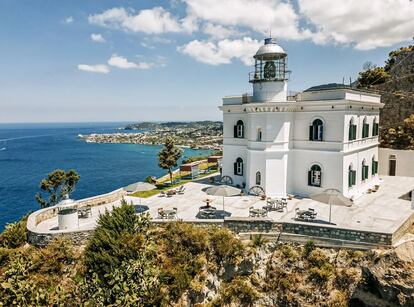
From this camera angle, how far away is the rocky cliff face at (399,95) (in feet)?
115

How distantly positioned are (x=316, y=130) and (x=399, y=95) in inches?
902

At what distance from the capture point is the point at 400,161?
28.4m


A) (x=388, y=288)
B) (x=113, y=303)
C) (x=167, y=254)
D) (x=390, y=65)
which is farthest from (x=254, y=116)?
(x=390, y=65)

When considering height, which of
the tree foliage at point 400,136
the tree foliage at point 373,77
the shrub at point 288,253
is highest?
the tree foliage at point 373,77

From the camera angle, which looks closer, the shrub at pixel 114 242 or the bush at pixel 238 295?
the shrub at pixel 114 242

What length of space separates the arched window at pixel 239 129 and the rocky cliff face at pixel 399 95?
22.6 meters

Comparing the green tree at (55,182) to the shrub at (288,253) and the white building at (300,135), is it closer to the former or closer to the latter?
the white building at (300,135)

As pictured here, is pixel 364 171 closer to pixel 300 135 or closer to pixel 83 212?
pixel 300 135

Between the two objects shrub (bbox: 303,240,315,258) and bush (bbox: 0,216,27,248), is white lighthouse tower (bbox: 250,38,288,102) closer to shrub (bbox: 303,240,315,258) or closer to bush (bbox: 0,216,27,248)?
shrub (bbox: 303,240,315,258)

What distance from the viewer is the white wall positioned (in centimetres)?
2789

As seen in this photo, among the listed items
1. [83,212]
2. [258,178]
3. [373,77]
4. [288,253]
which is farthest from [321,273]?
[373,77]

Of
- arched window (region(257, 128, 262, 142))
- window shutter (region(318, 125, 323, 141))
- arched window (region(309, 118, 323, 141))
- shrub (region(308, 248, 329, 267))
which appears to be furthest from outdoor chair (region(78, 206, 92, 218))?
window shutter (region(318, 125, 323, 141))

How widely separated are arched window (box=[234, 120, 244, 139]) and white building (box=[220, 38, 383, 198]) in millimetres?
767

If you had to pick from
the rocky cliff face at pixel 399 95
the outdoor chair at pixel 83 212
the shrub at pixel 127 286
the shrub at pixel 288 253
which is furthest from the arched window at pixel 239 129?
the rocky cliff face at pixel 399 95
